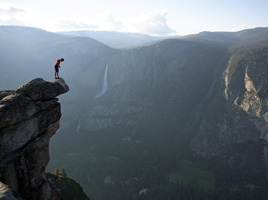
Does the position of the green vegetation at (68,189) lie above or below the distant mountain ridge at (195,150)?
above

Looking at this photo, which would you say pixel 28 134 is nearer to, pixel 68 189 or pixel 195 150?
pixel 68 189

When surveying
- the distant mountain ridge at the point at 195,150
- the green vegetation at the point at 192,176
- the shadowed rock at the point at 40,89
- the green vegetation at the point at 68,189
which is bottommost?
the green vegetation at the point at 192,176

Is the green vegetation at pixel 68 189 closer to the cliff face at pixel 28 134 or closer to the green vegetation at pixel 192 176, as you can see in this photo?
the cliff face at pixel 28 134

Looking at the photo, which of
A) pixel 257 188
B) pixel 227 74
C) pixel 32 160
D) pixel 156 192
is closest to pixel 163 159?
pixel 156 192

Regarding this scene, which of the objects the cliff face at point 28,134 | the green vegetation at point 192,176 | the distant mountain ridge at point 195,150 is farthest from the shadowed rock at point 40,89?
the green vegetation at point 192,176

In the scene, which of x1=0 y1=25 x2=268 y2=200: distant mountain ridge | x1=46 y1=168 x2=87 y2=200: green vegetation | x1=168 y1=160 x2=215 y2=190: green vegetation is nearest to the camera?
x1=46 y1=168 x2=87 y2=200: green vegetation

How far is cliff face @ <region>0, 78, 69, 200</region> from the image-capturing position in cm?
2212

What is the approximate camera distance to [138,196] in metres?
108

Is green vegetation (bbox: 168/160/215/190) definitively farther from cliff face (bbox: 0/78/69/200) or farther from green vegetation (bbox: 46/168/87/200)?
cliff face (bbox: 0/78/69/200)

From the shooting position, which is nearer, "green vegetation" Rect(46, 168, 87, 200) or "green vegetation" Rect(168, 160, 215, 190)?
"green vegetation" Rect(46, 168, 87, 200)

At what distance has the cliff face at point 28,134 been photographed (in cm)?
2212

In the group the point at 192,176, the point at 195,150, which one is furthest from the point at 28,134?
the point at 195,150

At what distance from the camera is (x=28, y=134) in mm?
24438

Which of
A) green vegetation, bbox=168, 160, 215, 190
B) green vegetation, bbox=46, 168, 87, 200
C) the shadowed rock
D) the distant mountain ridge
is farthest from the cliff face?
green vegetation, bbox=168, 160, 215, 190
